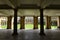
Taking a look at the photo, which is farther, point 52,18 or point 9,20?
point 52,18

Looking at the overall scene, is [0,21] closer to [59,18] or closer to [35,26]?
[35,26]

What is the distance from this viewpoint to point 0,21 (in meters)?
25.4

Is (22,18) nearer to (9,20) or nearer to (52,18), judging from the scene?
(9,20)

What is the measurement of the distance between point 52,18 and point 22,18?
6.55 metres

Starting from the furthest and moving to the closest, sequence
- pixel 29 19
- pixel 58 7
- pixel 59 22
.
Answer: pixel 29 19 < pixel 59 22 < pixel 58 7

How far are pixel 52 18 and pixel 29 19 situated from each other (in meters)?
4.88

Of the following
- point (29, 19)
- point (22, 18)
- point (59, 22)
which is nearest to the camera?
point (22, 18)

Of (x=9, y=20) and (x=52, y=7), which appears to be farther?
(x=9, y=20)

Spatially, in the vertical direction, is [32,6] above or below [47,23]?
above

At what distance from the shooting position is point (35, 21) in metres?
21.3

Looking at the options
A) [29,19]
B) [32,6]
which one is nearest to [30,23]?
[29,19]

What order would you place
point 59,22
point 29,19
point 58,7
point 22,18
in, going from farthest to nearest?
point 29,19
point 59,22
point 22,18
point 58,7

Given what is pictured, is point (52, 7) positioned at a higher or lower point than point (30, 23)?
higher

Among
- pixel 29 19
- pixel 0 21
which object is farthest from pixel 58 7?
pixel 0 21
